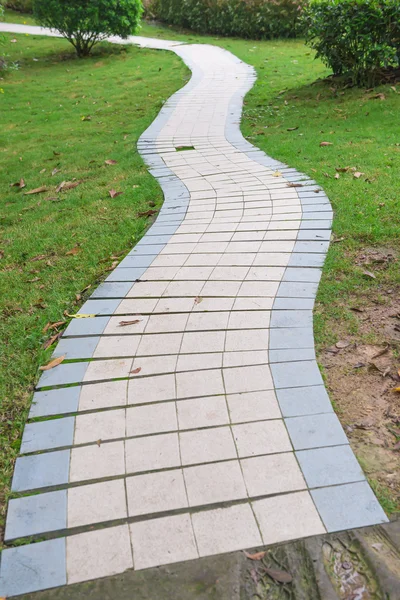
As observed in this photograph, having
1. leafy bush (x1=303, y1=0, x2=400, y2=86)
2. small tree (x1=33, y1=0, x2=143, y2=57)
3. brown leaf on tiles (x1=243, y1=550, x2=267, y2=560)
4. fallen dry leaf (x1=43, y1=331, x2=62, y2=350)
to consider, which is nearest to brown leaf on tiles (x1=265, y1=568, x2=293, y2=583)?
brown leaf on tiles (x1=243, y1=550, x2=267, y2=560)

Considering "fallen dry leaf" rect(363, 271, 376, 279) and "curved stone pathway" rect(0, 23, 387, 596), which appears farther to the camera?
"fallen dry leaf" rect(363, 271, 376, 279)

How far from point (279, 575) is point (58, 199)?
4.56m

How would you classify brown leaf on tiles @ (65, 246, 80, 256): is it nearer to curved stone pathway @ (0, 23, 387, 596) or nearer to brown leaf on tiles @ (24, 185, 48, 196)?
curved stone pathway @ (0, 23, 387, 596)

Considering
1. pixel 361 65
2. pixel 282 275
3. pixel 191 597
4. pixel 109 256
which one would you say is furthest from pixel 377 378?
pixel 361 65

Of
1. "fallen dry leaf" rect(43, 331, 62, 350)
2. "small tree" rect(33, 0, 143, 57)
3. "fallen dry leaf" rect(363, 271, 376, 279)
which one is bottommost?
"fallen dry leaf" rect(43, 331, 62, 350)

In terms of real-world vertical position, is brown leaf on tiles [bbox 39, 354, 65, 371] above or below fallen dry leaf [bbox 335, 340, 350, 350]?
below

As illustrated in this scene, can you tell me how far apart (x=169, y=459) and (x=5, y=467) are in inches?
29.7

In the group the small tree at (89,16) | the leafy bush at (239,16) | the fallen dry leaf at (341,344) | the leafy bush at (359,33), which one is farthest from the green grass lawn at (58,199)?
the leafy bush at (239,16)

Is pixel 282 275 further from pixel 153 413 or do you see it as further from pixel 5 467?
pixel 5 467

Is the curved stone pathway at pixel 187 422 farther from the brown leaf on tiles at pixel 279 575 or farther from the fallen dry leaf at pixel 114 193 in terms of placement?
the fallen dry leaf at pixel 114 193

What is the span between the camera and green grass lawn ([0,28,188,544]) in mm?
3242

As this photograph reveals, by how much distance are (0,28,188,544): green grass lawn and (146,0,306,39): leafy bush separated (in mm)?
5818

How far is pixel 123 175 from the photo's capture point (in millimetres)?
6000

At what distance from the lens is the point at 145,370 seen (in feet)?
9.48
